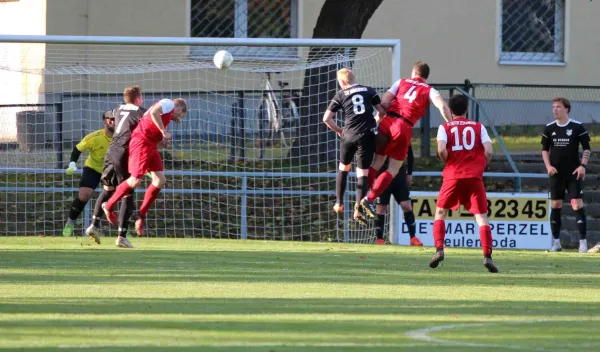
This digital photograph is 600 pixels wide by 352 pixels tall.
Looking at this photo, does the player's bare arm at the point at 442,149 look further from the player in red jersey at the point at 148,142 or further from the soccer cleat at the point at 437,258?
the player in red jersey at the point at 148,142

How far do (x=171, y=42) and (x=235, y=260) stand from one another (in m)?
5.21

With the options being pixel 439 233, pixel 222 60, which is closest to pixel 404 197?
pixel 222 60

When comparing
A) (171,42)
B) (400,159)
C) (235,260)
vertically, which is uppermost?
(171,42)

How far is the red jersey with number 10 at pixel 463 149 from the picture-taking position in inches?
468

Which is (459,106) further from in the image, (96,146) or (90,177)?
(90,177)

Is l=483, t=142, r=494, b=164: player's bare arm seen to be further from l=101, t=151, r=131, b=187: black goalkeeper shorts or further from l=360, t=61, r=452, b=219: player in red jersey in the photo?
l=101, t=151, r=131, b=187: black goalkeeper shorts

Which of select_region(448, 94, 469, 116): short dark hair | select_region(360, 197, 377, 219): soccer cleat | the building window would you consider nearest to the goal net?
select_region(360, 197, 377, 219): soccer cleat

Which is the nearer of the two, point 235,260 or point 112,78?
point 235,260

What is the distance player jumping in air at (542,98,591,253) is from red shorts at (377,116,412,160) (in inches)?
101

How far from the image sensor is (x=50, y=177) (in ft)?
65.7

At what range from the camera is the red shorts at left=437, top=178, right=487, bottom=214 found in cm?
1189

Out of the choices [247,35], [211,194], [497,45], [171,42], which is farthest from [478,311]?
[497,45]

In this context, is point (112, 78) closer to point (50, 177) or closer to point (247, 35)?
point (50, 177)

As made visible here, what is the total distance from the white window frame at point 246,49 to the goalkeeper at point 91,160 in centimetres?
654
